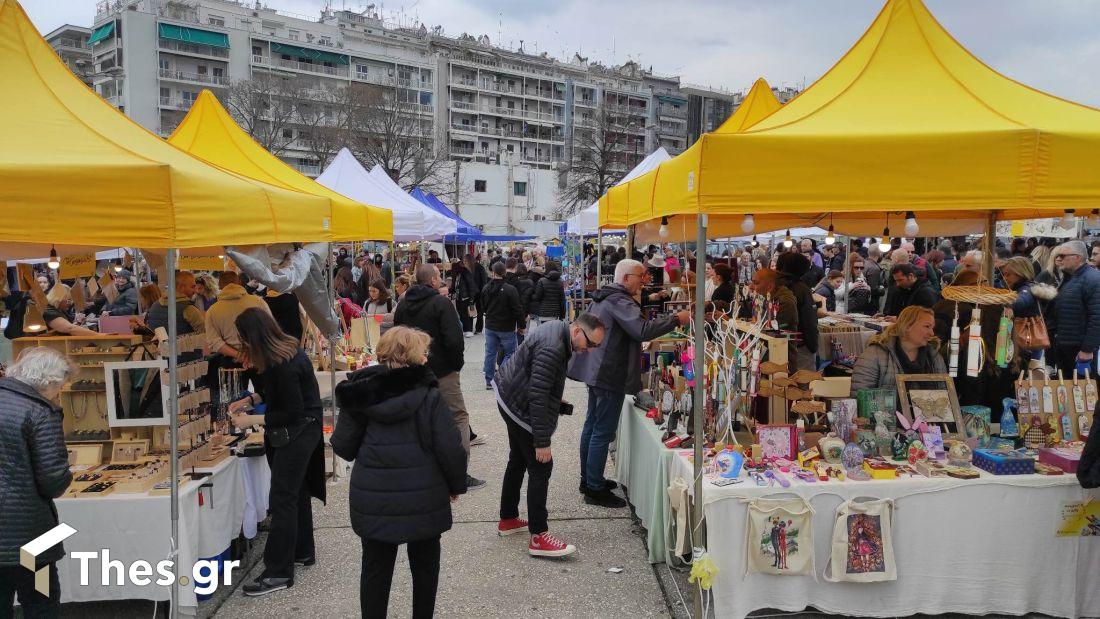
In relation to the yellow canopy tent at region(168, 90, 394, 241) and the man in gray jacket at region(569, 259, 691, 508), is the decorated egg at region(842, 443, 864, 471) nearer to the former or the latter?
the man in gray jacket at region(569, 259, 691, 508)

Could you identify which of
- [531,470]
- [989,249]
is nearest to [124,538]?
[531,470]

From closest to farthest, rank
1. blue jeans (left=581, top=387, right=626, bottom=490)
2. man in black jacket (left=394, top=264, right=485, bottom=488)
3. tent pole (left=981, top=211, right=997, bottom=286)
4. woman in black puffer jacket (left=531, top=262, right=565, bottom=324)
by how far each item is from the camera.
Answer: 1. blue jeans (left=581, top=387, right=626, bottom=490)
2. tent pole (left=981, top=211, right=997, bottom=286)
3. man in black jacket (left=394, top=264, right=485, bottom=488)
4. woman in black puffer jacket (left=531, top=262, right=565, bottom=324)

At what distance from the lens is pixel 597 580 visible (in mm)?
3936

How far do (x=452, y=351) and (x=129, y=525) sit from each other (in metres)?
2.56

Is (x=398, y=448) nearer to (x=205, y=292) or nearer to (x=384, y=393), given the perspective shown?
(x=384, y=393)

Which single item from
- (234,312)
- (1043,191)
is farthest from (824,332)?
(234,312)

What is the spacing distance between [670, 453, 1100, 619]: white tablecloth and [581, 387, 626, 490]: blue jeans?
4.85 ft

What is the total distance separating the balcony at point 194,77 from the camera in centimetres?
5138

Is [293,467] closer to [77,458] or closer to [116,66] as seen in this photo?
[77,458]

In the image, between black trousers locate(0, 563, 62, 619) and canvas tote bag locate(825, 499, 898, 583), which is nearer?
black trousers locate(0, 563, 62, 619)

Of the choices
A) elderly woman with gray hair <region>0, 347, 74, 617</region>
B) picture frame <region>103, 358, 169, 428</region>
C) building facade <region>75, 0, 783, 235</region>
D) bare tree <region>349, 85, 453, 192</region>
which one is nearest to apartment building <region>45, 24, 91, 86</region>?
building facade <region>75, 0, 783, 235</region>

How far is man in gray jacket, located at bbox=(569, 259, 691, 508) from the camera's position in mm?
4461

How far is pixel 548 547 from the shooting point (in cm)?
416

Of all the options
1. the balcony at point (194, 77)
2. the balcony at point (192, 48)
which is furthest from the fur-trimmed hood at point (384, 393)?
the balcony at point (192, 48)
